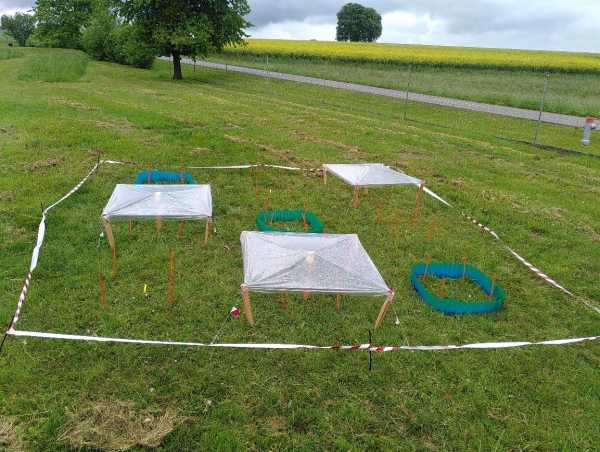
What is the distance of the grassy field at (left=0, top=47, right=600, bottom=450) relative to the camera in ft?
14.5

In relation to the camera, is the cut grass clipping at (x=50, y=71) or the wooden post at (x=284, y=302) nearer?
the wooden post at (x=284, y=302)

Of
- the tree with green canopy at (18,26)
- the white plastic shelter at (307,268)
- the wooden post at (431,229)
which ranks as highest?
the tree with green canopy at (18,26)

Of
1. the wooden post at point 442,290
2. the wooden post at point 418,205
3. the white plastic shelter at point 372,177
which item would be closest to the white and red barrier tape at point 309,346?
the wooden post at point 442,290

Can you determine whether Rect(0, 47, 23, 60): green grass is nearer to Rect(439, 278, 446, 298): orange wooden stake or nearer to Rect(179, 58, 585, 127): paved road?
Rect(179, 58, 585, 127): paved road

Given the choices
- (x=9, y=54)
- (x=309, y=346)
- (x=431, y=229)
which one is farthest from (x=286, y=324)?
(x=9, y=54)

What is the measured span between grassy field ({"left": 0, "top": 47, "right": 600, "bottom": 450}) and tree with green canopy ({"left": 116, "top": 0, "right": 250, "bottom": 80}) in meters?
17.5

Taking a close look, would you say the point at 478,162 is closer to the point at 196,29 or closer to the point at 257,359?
the point at 257,359

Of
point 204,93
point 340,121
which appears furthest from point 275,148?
point 204,93

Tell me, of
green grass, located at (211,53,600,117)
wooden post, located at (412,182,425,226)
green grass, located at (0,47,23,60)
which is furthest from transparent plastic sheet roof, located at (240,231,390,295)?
green grass, located at (0,47,23,60)

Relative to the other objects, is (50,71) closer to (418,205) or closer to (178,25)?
(178,25)

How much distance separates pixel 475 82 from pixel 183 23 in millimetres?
21727

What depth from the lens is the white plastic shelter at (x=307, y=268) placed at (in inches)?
208

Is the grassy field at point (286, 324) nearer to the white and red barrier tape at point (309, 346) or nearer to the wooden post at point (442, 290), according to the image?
the white and red barrier tape at point (309, 346)

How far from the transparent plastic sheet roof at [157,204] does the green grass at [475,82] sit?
22397 millimetres
